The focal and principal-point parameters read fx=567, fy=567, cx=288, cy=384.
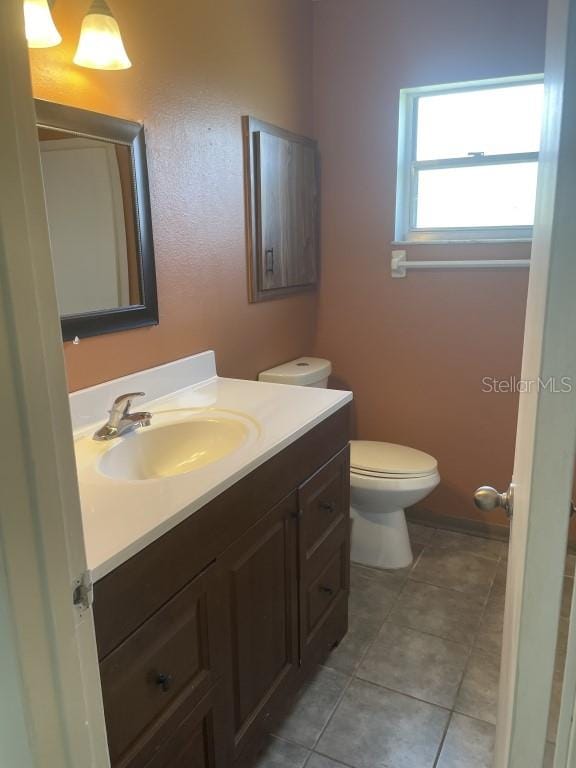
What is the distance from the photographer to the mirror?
55.3 inches

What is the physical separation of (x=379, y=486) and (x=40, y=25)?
184cm

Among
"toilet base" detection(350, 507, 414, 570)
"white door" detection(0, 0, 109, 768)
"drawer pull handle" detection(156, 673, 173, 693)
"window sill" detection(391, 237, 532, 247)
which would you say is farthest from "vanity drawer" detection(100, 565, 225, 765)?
"window sill" detection(391, 237, 532, 247)

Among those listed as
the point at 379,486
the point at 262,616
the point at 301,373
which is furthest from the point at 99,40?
the point at 379,486

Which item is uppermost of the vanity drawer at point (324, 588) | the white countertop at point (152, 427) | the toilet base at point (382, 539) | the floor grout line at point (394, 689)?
Result: the white countertop at point (152, 427)

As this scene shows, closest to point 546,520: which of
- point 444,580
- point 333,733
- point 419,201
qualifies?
point 333,733

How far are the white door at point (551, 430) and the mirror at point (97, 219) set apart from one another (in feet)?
3.69

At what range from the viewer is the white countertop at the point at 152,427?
0.99 metres

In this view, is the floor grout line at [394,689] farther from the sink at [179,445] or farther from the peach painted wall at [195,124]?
the peach painted wall at [195,124]

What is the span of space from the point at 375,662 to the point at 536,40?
2.38 m

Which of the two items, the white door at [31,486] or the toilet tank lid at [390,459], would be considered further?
the toilet tank lid at [390,459]

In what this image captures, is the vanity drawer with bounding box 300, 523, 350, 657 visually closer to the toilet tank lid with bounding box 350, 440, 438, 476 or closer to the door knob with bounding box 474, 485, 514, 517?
the toilet tank lid with bounding box 350, 440, 438, 476

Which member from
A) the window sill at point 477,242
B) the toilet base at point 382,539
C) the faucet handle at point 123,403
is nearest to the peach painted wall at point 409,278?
the window sill at point 477,242

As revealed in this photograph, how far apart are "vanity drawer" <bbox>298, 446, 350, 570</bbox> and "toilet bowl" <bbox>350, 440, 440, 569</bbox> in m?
0.43

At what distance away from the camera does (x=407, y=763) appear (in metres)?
1.54
